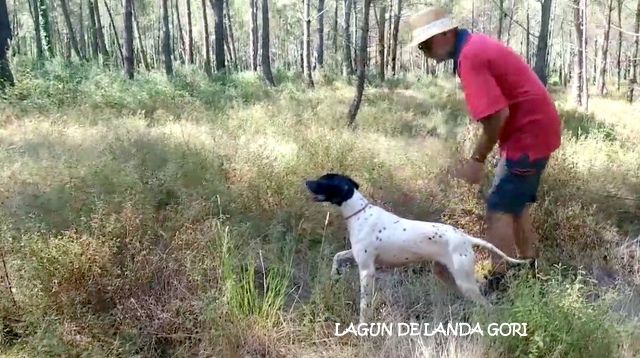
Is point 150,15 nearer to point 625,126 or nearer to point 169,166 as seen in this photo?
point 625,126

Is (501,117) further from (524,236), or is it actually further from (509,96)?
(524,236)

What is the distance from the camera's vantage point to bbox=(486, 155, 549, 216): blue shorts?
140 inches

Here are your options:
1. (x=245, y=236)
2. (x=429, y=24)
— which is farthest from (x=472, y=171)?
(x=245, y=236)

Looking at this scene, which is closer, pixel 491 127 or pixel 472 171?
pixel 491 127

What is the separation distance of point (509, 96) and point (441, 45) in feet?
1.76

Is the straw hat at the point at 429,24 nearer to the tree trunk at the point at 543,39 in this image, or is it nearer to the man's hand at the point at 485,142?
the man's hand at the point at 485,142

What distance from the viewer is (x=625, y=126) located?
10.0 meters

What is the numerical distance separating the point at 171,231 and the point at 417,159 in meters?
3.09

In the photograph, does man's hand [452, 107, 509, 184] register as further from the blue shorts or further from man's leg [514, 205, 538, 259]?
man's leg [514, 205, 538, 259]

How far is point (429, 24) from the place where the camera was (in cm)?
331

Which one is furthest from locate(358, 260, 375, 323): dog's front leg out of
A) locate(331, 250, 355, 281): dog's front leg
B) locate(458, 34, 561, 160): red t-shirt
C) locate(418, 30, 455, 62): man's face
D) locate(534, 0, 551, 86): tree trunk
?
locate(534, 0, 551, 86): tree trunk

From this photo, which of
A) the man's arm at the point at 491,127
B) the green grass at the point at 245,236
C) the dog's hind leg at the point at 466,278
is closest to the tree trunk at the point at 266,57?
the green grass at the point at 245,236

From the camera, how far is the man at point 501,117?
3.25m

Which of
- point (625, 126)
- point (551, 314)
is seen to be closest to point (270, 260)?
point (551, 314)
